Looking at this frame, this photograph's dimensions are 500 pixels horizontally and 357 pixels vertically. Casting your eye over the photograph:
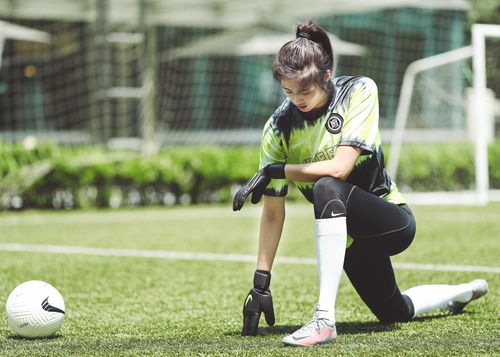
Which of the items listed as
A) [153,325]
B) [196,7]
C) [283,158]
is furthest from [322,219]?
[196,7]

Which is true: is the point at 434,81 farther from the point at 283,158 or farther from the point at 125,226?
the point at 283,158

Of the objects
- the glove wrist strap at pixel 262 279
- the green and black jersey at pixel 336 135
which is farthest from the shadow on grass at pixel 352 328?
the green and black jersey at pixel 336 135

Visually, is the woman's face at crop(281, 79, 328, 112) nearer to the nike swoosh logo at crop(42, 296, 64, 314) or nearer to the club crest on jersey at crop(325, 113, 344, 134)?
the club crest on jersey at crop(325, 113, 344, 134)

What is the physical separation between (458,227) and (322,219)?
7710mm

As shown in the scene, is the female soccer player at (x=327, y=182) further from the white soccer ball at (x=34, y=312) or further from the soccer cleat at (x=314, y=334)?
the white soccer ball at (x=34, y=312)

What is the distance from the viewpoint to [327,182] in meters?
3.83

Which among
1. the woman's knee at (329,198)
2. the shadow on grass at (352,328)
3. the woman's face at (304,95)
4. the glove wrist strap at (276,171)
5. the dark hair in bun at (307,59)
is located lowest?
the shadow on grass at (352,328)

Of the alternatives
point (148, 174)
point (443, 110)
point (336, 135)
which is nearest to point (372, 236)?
point (336, 135)

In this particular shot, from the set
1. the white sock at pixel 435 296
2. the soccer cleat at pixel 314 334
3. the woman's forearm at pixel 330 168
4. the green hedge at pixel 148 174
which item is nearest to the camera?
the soccer cleat at pixel 314 334

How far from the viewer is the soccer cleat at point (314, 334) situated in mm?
3736

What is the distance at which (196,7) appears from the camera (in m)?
20.9

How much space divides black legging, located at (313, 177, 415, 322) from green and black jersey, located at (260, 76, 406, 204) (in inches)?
6.6

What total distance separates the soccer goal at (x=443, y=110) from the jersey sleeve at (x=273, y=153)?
1103 centimetres

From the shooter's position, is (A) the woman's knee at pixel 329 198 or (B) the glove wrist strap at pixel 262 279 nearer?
(A) the woman's knee at pixel 329 198
